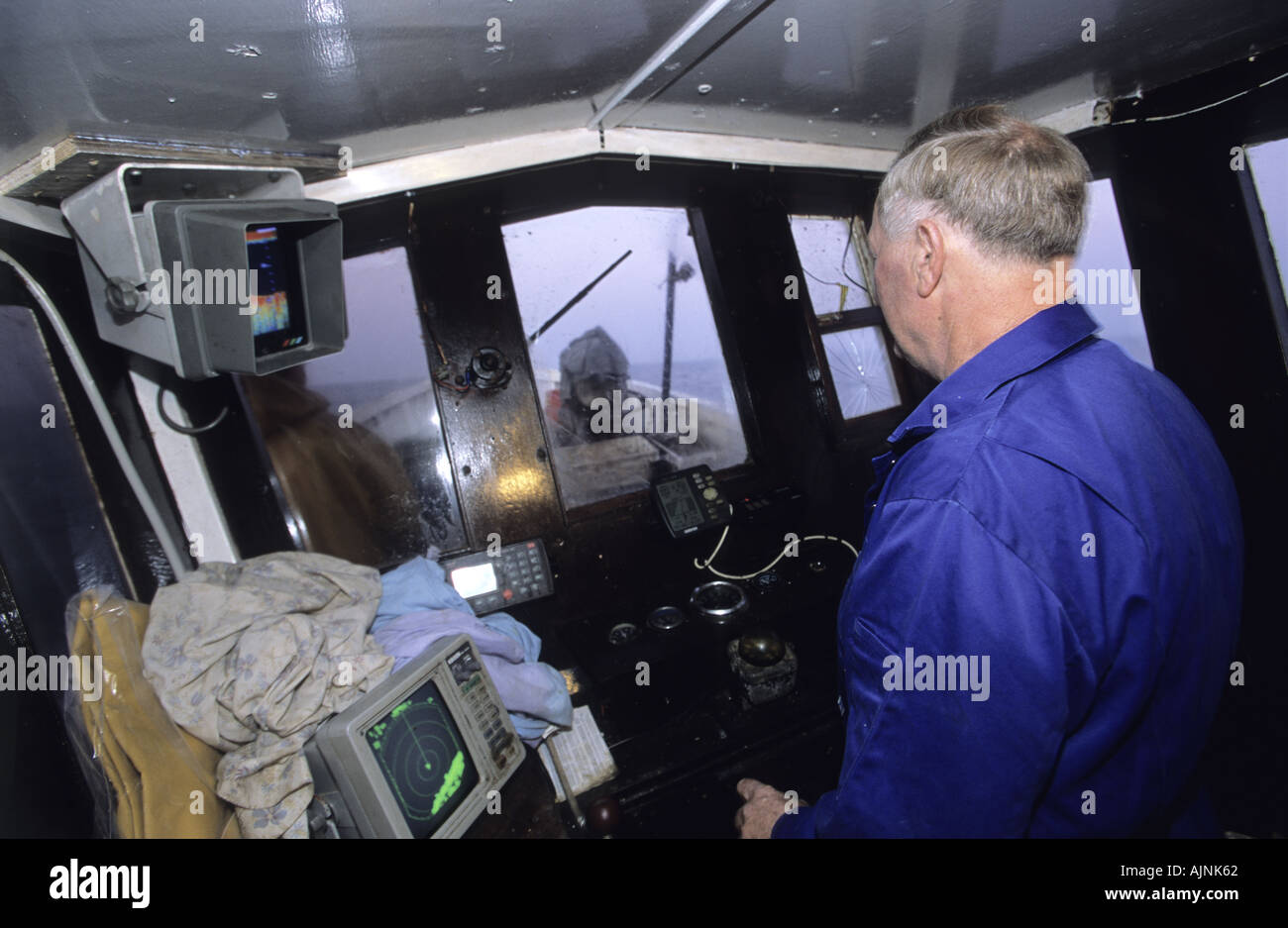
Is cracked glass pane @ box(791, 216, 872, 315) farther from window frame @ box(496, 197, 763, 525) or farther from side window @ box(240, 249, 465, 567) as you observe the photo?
side window @ box(240, 249, 465, 567)

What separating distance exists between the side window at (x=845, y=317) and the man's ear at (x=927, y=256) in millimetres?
1673

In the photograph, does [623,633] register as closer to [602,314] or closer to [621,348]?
[621,348]

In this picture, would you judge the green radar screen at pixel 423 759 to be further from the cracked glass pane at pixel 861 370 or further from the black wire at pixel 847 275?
the black wire at pixel 847 275

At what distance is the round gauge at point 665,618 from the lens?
6.56 feet

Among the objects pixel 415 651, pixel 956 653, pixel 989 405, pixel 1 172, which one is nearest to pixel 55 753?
pixel 415 651

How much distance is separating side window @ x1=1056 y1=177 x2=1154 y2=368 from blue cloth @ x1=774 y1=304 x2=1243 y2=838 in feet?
5.80

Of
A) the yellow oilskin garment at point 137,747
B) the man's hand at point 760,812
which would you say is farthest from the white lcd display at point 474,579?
the man's hand at point 760,812

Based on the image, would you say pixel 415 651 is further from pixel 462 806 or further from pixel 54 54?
pixel 54 54

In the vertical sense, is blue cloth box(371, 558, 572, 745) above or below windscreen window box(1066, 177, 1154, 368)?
below

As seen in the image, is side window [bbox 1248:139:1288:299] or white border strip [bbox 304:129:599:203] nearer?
white border strip [bbox 304:129:599:203]

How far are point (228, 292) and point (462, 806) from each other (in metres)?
1.21

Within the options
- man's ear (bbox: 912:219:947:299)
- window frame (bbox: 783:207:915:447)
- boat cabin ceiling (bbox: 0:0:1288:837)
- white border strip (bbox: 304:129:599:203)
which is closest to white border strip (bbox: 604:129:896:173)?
boat cabin ceiling (bbox: 0:0:1288:837)

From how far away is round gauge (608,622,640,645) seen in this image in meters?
1.97

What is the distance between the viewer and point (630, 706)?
179 centimetres
